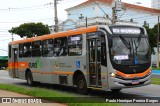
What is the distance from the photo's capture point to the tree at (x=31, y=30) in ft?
247

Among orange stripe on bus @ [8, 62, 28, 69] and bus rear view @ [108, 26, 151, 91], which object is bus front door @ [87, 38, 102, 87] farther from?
orange stripe on bus @ [8, 62, 28, 69]

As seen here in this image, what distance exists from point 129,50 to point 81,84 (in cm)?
313

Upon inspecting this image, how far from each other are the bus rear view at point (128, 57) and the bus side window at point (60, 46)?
12.5 feet

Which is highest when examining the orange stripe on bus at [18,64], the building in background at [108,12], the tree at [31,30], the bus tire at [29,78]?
the building in background at [108,12]

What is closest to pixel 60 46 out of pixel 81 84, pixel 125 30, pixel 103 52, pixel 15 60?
pixel 81 84

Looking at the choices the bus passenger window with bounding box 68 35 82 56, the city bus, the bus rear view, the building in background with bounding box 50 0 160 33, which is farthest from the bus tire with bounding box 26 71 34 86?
the building in background with bounding box 50 0 160 33

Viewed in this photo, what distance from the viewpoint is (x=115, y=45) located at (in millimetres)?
15750

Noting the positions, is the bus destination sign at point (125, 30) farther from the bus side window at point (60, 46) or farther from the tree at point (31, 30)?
the tree at point (31, 30)

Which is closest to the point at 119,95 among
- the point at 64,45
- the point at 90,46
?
the point at 90,46

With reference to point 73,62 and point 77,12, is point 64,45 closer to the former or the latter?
point 73,62

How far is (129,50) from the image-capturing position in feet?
52.0

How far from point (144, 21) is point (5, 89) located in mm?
69743

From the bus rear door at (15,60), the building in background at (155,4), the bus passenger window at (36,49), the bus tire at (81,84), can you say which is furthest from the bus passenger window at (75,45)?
the building in background at (155,4)

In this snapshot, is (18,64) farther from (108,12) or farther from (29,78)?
(108,12)
